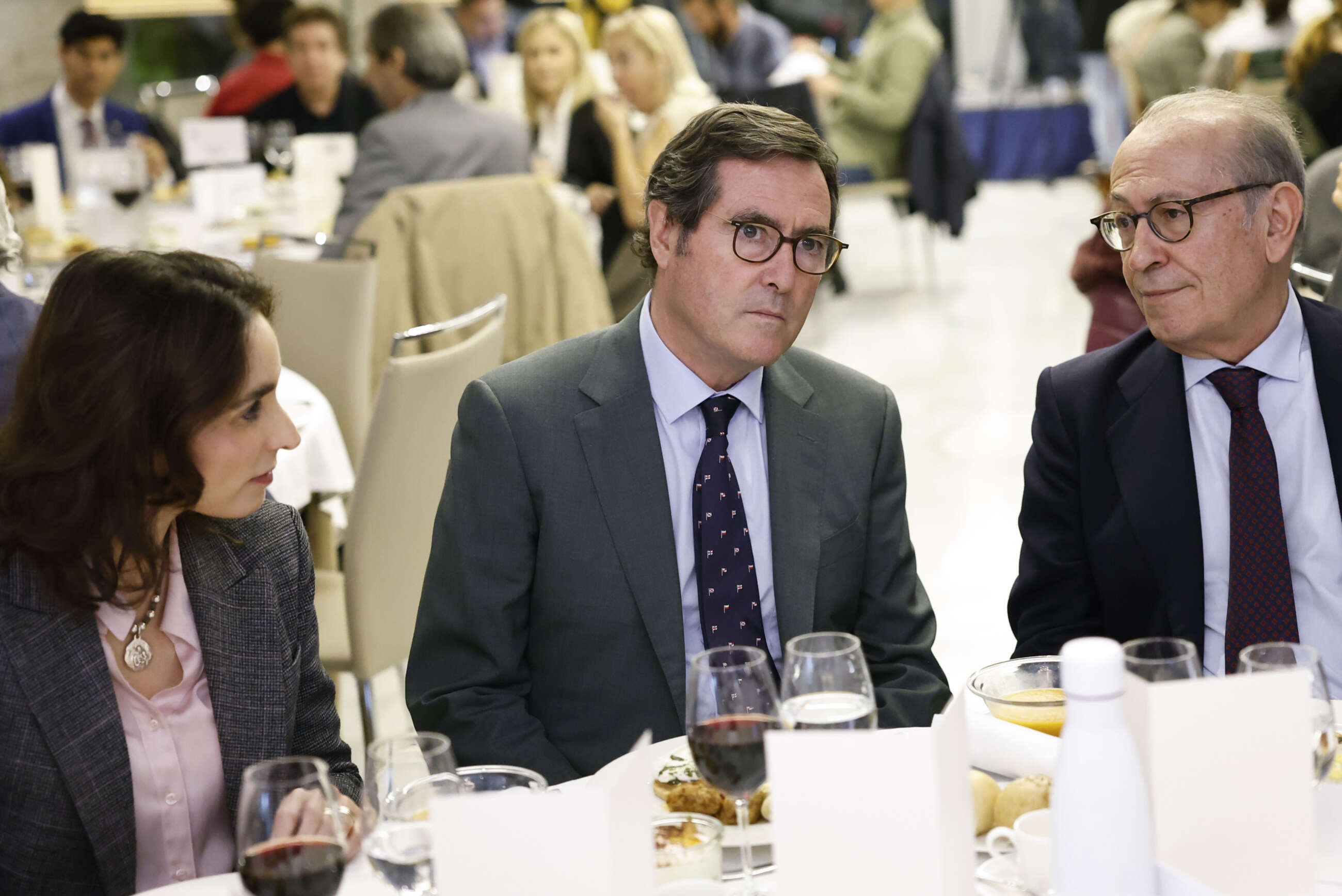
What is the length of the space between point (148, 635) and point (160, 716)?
0.09 m

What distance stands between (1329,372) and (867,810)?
1.27m

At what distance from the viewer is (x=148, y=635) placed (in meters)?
1.60

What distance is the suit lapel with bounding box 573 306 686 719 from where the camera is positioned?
181 cm

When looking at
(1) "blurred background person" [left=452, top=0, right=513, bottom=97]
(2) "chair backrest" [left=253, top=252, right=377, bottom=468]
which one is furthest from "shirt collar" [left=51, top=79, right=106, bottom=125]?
(2) "chair backrest" [left=253, top=252, right=377, bottom=468]

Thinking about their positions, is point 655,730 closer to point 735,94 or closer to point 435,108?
point 435,108

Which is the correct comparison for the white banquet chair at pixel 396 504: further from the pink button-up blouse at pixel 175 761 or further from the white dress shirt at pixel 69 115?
the white dress shirt at pixel 69 115

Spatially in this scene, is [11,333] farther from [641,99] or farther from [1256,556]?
[641,99]

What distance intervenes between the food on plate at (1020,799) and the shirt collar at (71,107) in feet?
20.3

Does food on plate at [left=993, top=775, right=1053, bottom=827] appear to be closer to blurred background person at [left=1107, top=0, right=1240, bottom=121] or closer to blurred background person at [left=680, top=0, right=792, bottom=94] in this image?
blurred background person at [left=680, top=0, right=792, bottom=94]

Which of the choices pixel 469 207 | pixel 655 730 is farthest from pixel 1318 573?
pixel 469 207

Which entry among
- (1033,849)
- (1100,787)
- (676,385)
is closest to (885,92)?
(676,385)

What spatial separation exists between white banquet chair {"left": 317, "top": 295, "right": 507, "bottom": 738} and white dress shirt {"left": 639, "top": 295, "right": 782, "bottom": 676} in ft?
2.82

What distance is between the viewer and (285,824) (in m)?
1.03


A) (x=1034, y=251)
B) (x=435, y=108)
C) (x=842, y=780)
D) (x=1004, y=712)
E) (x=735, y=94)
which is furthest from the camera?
(x=1034, y=251)
